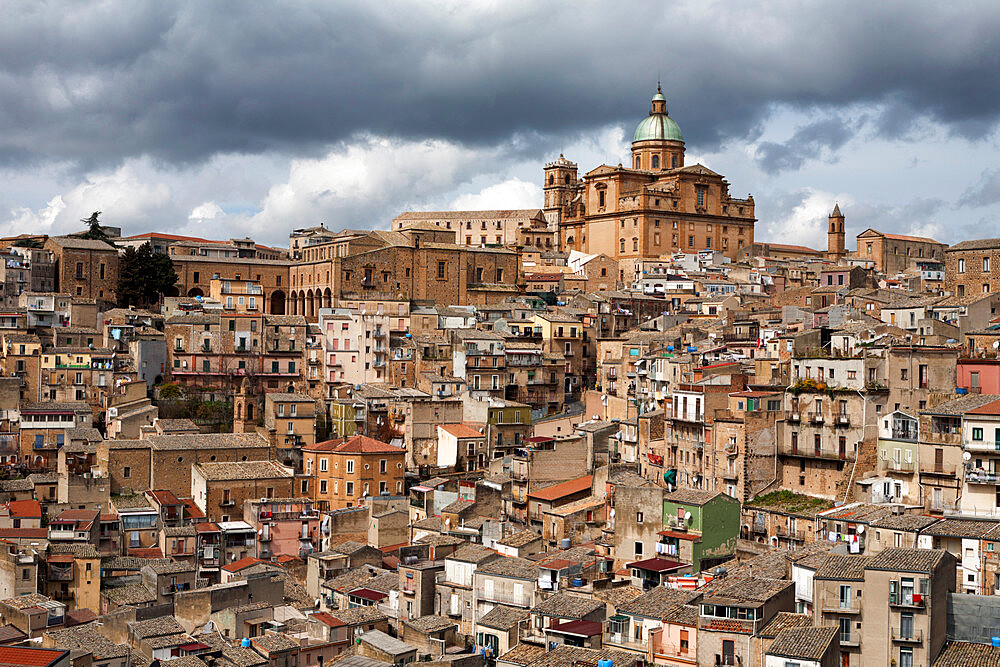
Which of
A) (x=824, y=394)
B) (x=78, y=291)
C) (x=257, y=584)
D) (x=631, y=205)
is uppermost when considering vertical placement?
(x=631, y=205)

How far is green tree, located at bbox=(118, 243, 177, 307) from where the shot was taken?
73.8 meters

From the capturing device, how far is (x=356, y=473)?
165ft

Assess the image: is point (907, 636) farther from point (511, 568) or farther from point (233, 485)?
point (233, 485)

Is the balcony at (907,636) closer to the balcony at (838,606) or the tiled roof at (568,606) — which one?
the balcony at (838,606)

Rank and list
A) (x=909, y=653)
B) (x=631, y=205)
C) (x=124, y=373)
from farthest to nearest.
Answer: (x=631, y=205) → (x=124, y=373) → (x=909, y=653)

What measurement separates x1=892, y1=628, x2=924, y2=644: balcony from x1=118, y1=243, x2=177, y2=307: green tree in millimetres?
53709

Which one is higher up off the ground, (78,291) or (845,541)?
(78,291)

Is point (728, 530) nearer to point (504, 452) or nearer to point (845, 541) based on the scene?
point (845, 541)

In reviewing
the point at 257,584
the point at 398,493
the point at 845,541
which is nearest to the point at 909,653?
the point at 845,541

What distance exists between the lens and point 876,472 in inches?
1576

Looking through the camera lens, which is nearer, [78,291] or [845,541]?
[845,541]

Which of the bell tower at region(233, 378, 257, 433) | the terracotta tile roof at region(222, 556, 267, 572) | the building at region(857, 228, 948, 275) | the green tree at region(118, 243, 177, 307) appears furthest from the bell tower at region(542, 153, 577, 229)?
the terracotta tile roof at region(222, 556, 267, 572)

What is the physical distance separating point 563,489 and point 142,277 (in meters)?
37.1

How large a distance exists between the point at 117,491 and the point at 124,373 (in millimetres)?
11489
